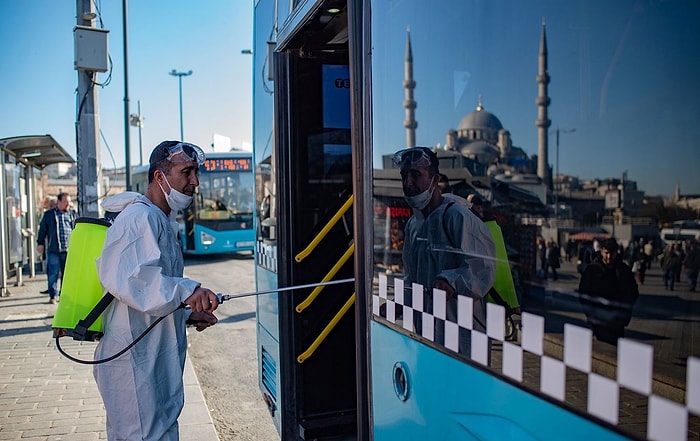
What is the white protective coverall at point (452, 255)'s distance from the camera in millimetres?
1697

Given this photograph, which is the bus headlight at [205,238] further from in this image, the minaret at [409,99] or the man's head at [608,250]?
the man's head at [608,250]

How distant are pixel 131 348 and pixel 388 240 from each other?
1430 mm

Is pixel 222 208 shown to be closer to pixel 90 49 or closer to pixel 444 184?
pixel 90 49

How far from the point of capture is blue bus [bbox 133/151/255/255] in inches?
740

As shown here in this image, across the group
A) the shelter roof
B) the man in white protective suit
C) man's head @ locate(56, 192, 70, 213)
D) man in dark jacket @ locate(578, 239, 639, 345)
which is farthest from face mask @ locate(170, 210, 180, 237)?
the shelter roof

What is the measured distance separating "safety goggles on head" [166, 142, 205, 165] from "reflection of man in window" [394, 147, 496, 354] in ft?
4.71

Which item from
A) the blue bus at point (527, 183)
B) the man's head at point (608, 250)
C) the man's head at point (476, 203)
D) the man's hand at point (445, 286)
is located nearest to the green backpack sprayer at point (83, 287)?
the blue bus at point (527, 183)

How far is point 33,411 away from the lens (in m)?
5.13

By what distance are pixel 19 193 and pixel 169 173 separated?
1083 cm

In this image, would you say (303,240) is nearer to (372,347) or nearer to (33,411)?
(372,347)

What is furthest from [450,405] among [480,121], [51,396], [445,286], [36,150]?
[36,150]

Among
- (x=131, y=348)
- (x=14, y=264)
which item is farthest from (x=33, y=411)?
(x=14, y=264)

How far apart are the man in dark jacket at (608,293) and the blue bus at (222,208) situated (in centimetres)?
1780

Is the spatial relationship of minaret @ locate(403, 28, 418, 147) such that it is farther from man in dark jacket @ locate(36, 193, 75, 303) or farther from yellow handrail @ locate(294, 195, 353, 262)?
man in dark jacket @ locate(36, 193, 75, 303)
